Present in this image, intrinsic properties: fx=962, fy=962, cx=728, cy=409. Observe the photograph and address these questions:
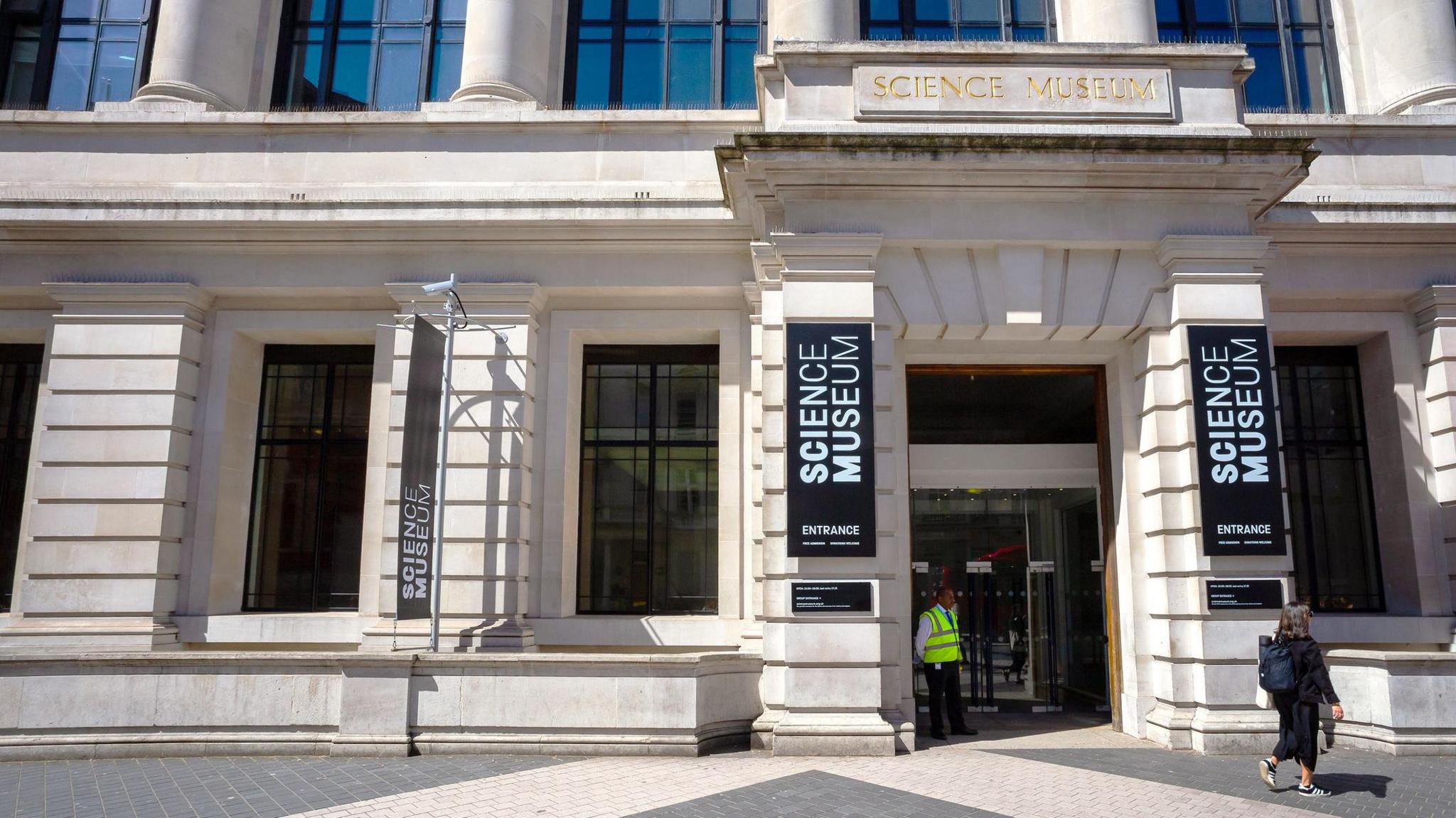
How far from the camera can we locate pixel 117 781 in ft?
29.4

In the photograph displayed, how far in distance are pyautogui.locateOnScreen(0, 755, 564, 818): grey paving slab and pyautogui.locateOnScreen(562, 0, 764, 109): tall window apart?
1082 cm

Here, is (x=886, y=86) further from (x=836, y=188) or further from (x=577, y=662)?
(x=577, y=662)

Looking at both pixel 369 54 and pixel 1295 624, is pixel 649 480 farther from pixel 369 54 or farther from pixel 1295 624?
pixel 369 54

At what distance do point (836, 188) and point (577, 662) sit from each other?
6.09m

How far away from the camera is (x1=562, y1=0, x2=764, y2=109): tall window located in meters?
16.1

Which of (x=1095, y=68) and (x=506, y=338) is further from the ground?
(x=1095, y=68)

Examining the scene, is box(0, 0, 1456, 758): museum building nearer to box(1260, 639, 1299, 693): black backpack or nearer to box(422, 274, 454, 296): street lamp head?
box(422, 274, 454, 296): street lamp head

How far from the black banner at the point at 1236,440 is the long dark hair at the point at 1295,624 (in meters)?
2.14

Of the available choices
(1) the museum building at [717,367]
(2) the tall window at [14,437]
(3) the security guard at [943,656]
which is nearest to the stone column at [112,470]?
(1) the museum building at [717,367]

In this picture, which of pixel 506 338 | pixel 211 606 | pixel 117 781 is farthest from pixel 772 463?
pixel 211 606

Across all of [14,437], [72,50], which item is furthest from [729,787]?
[72,50]

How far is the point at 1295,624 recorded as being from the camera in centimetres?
847

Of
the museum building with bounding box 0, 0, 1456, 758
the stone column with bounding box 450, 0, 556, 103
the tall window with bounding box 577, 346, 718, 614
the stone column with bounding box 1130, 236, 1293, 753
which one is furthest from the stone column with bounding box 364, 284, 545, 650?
the stone column with bounding box 1130, 236, 1293, 753

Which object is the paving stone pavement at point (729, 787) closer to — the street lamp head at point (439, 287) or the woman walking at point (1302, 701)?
the woman walking at point (1302, 701)
